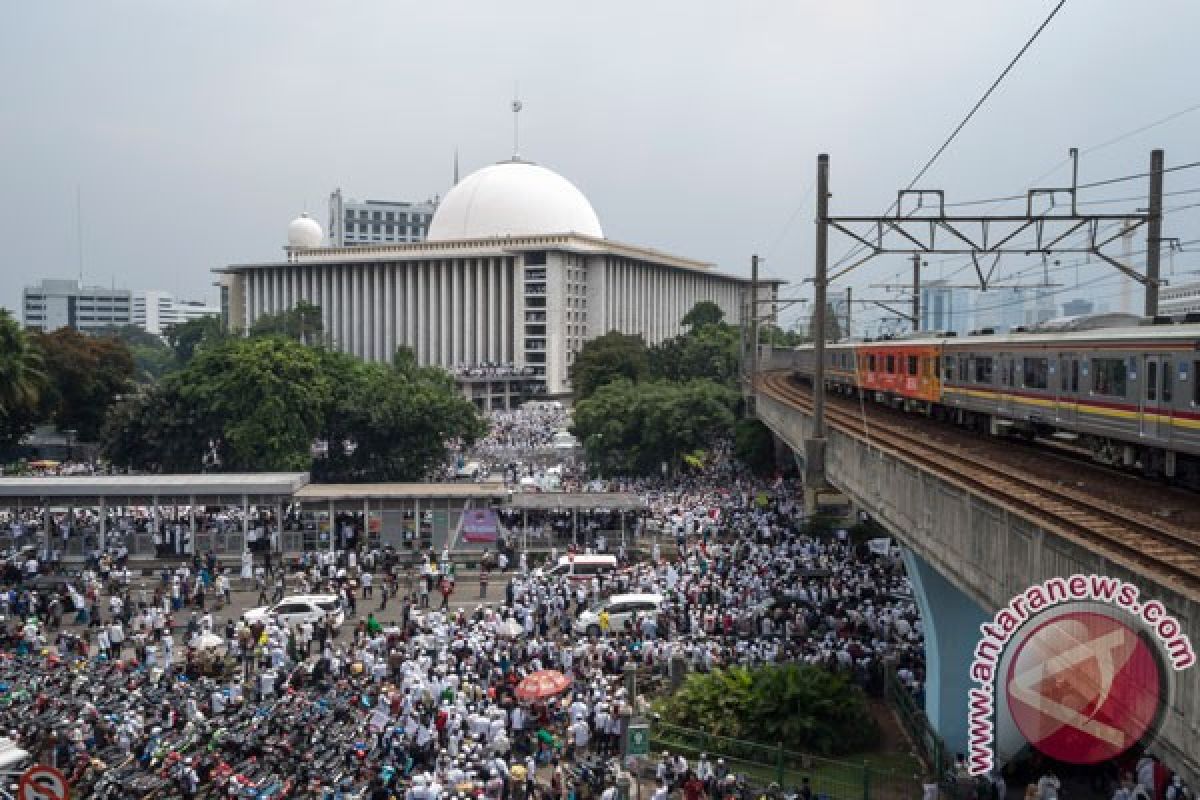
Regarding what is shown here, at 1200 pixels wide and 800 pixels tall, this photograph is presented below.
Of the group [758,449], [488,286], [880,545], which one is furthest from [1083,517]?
[488,286]

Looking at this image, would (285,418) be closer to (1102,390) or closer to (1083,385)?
(1083,385)

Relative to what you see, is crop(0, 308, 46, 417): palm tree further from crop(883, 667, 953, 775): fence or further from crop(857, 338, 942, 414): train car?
crop(883, 667, 953, 775): fence

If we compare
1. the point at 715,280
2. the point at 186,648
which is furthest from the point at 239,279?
the point at 186,648

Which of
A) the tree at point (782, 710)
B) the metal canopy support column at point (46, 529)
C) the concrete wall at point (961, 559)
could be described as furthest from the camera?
the metal canopy support column at point (46, 529)

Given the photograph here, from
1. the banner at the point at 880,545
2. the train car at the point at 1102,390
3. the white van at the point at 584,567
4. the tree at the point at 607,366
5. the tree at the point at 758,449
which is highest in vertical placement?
the tree at the point at 607,366

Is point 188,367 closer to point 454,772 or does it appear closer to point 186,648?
point 186,648

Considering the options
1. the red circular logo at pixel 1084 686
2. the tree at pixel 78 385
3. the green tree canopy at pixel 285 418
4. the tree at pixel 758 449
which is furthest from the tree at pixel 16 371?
the red circular logo at pixel 1084 686

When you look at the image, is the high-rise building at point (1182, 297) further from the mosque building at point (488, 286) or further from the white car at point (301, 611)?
the mosque building at point (488, 286)
